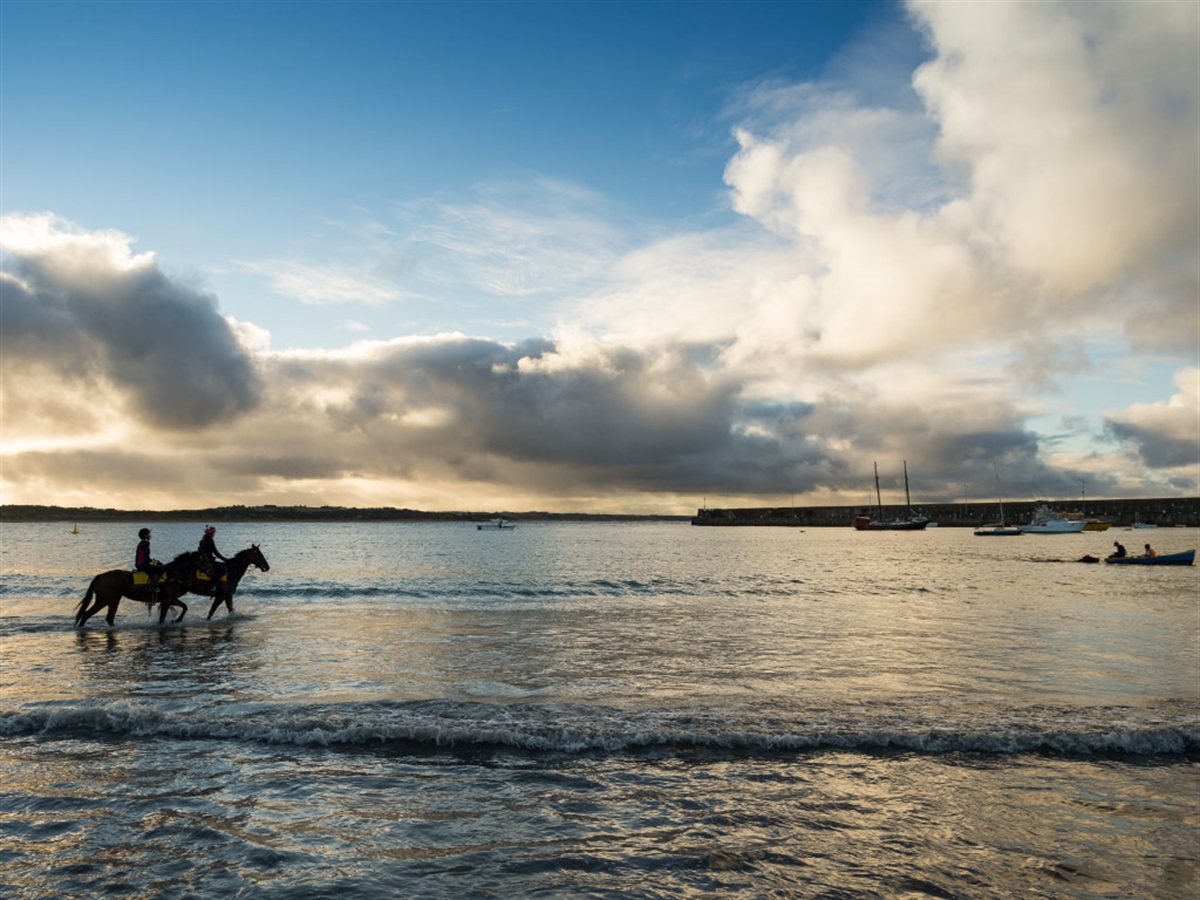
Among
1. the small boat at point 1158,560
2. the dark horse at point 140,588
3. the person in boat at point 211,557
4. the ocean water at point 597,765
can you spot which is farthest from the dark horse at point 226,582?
the small boat at point 1158,560

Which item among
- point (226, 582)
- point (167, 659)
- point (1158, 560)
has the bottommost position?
point (1158, 560)

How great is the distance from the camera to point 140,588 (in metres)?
24.1

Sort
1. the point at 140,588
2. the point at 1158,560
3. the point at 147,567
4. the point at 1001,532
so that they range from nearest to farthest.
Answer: the point at 140,588 < the point at 147,567 < the point at 1158,560 < the point at 1001,532

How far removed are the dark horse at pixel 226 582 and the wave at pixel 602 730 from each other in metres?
14.1

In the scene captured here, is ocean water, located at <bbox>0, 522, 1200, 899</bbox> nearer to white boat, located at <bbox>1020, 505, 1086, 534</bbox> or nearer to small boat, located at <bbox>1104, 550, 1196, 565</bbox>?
small boat, located at <bbox>1104, 550, 1196, 565</bbox>

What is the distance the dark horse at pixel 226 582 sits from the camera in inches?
1021

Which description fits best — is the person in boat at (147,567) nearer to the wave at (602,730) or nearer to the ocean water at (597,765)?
the ocean water at (597,765)

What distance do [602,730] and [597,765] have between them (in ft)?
4.06

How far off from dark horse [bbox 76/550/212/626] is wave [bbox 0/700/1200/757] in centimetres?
1267

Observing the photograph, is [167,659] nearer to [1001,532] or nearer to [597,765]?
[597,765]

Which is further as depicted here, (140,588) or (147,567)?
(147,567)

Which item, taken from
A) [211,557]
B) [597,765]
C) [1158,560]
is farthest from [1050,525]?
[597,765]

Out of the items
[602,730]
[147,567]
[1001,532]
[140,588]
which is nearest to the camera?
[602,730]

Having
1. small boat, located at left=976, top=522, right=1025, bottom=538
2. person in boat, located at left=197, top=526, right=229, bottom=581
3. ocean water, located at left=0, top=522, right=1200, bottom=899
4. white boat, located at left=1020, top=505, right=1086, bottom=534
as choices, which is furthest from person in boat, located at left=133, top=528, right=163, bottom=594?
white boat, located at left=1020, top=505, right=1086, bottom=534
